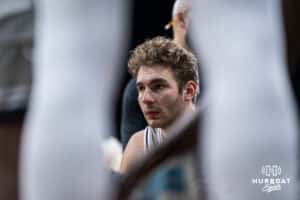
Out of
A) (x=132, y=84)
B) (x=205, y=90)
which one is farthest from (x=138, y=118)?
(x=205, y=90)

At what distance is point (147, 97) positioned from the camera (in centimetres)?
116

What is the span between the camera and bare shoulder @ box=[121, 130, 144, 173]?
3.82 ft

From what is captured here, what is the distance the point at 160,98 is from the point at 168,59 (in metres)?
0.06

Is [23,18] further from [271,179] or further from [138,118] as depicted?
[271,179]

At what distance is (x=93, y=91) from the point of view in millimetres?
909
